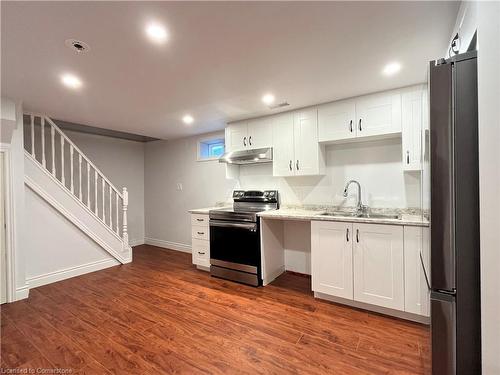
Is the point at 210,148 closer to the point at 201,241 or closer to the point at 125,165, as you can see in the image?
the point at 201,241

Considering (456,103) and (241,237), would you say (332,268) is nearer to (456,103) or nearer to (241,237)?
(241,237)

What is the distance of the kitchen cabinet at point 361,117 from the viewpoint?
102 inches

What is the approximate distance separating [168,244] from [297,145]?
359cm

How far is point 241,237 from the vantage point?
10.7ft

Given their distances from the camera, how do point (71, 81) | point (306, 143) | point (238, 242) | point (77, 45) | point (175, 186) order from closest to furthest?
point (77, 45), point (71, 81), point (306, 143), point (238, 242), point (175, 186)

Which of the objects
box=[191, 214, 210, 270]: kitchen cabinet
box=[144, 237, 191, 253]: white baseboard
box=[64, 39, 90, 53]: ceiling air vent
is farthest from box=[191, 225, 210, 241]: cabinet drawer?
box=[64, 39, 90, 53]: ceiling air vent

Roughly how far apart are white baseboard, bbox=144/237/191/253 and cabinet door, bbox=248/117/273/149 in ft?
8.53

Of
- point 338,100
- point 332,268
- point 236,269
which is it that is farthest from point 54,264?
point 338,100

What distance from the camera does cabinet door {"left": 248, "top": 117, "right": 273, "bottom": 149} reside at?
11.3 feet

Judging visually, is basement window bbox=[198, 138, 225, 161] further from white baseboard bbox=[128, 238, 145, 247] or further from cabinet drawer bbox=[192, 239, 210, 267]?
white baseboard bbox=[128, 238, 145, 247]

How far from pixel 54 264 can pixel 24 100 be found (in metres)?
2.19

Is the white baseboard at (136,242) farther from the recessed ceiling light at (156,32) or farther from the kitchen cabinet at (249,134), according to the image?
the recessed ceiling light at (156,32)

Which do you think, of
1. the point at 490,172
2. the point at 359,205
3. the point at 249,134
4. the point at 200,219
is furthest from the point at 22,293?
the point at 490,172

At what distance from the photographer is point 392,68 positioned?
216 cm
